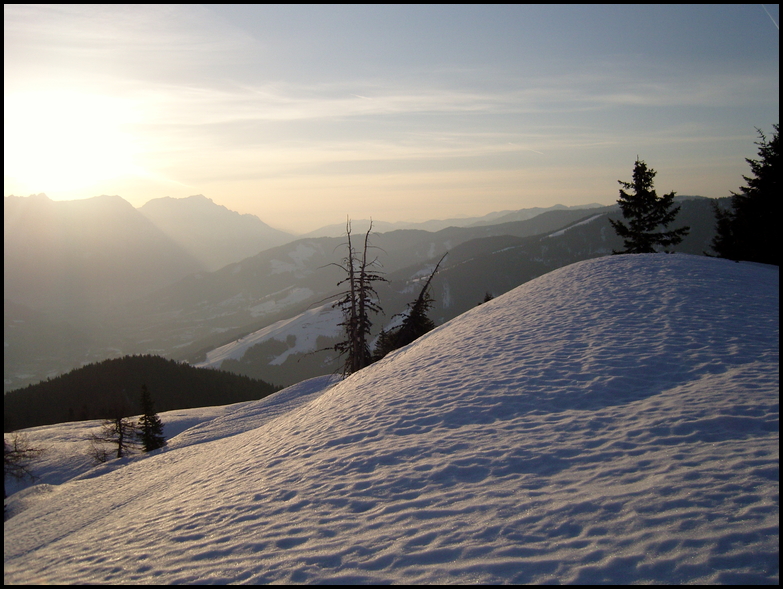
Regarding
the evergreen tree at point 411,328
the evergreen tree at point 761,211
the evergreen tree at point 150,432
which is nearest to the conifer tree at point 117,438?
the evergreen tree at point 150,432

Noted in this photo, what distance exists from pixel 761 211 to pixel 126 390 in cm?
9804

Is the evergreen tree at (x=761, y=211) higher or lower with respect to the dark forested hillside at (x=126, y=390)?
higher

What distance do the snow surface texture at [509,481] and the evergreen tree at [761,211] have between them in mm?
20401

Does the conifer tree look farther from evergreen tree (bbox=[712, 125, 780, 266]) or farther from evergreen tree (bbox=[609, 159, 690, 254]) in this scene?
evergreen tree (bbox=[712, 125, 780, 266])

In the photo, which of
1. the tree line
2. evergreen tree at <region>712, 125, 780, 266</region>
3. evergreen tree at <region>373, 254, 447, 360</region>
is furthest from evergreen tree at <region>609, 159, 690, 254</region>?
evergreen tree at <region>373, 254, 447, 360</region>

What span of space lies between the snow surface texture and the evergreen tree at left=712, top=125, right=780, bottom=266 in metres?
20.4

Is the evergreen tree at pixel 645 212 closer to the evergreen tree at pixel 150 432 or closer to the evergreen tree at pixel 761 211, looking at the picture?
the evergreen tree at pixel 761 211

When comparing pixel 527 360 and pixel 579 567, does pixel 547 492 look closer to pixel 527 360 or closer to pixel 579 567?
pixel 579 567

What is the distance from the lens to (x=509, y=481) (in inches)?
249

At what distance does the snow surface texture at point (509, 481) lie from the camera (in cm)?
467

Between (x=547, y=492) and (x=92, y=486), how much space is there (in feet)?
61.1

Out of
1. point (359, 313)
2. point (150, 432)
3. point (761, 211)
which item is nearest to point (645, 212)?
point (761, 211)

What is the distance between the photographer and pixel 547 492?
5.88 meters

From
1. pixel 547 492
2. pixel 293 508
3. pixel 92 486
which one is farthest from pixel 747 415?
pixel 92 486
